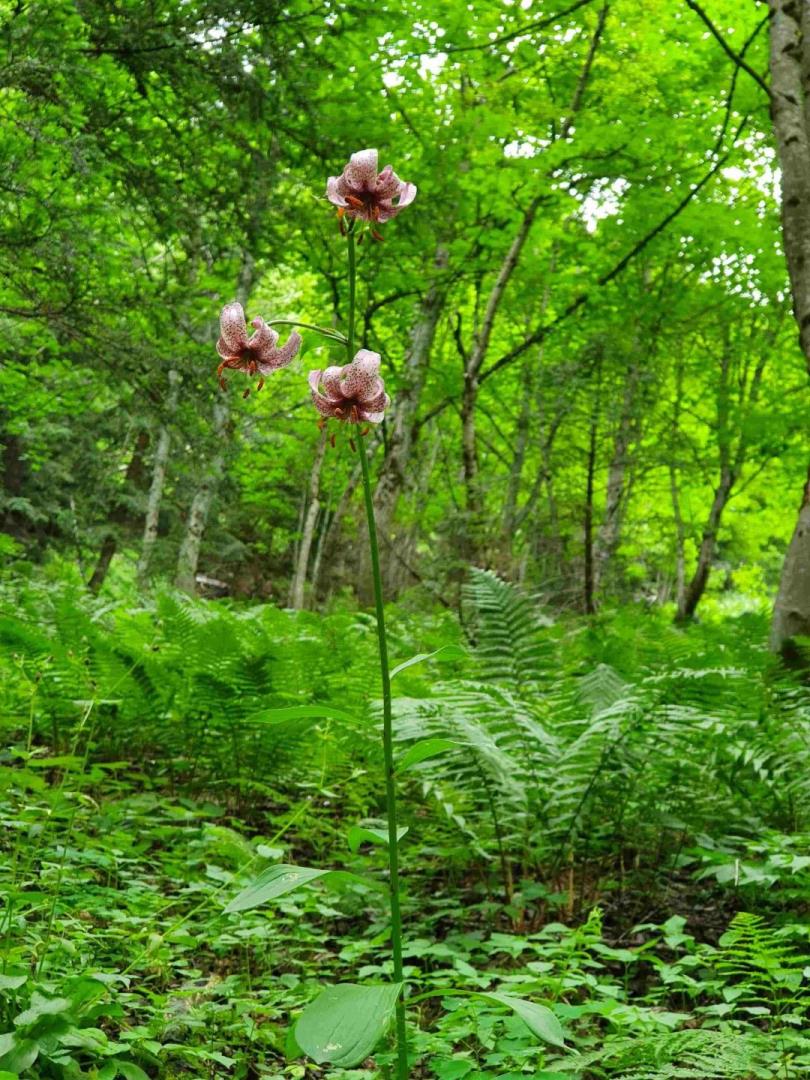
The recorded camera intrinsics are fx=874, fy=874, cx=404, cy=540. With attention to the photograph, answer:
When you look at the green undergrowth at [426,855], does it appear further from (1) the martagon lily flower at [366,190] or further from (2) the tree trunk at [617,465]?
(2) the tree trunk at [617,465]

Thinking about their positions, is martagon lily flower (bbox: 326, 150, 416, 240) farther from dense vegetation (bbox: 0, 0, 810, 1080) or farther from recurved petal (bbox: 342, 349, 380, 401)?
recurved petal (bbox: 342, 349, 380, 401)

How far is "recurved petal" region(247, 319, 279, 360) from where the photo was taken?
1.51 metres

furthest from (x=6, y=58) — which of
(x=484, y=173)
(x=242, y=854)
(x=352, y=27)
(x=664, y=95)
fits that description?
(x=664, y=95)

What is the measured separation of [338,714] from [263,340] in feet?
2.14

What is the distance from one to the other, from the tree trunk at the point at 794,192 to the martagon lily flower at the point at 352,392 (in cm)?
366

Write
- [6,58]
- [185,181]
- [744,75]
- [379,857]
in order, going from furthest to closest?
[744,75], [185,181], [6,58], [379,857]

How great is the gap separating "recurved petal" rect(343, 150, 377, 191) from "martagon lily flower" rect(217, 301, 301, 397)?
0.93 ft

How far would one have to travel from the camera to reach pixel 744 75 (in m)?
11.8

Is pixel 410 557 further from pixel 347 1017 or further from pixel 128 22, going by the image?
pixel 347 1017

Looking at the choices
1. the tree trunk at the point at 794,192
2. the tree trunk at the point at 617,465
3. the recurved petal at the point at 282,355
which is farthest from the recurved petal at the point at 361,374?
the tree trunk at the point at 617,465

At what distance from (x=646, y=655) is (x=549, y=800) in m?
2.12

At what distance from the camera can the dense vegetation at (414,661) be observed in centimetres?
191

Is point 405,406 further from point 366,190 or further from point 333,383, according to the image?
point 333,383

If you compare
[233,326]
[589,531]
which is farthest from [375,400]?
[589,531]
